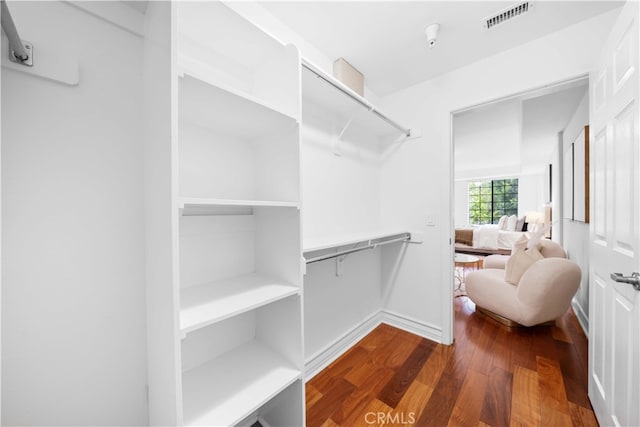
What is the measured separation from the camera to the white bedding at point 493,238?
17.1 feet

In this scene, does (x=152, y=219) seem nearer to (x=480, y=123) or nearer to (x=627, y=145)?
(x=627, y=145)

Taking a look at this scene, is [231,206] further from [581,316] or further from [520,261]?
[581,316]

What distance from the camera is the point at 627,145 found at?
1003 millimetres

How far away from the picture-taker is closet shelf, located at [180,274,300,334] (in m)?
0.82

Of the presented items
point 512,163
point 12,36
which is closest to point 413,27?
point 12,36

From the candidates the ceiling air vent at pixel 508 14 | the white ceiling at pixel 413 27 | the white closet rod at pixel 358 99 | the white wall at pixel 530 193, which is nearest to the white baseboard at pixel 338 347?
the white closet rod at pixel 358 99

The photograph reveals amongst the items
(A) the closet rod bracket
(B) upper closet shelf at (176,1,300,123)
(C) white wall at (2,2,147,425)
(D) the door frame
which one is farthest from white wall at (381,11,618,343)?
(A) the closet rod bracket

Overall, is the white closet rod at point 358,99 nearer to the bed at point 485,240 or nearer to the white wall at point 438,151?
the white wall at point 438,151

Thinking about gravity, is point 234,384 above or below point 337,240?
below

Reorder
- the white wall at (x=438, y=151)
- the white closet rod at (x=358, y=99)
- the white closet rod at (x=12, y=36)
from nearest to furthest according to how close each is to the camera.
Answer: the white closet rod at (x=12, y=36) → the white closet rod at (x=358, y=99) → the white wall at (x=438, y=151)

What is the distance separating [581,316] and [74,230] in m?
3.90

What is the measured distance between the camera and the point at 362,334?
221 centimetres

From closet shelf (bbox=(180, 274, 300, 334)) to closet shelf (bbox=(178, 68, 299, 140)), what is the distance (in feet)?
2.38

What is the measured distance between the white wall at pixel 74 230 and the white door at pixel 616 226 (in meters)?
1.97
